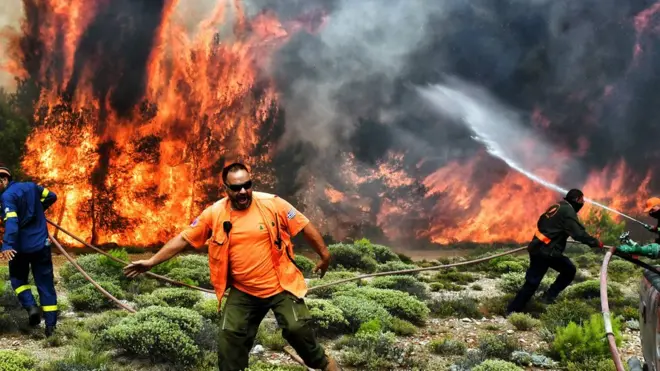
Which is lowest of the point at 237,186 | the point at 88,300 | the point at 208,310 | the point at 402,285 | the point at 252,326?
the point at 402,285

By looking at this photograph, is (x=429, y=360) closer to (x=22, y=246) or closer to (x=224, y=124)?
(x=22, y=246)

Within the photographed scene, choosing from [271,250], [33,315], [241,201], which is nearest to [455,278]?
[33,315]

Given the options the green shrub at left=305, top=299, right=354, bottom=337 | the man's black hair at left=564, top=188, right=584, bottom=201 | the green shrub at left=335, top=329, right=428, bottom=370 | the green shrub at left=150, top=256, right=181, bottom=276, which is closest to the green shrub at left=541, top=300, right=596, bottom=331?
the man's black hair at left=564, top=188, right=584, bottom=201

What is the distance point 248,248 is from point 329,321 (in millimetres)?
4045

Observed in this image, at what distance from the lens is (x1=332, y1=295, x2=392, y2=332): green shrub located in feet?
26.0

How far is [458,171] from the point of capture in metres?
32.2

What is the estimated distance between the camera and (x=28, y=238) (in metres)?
6.37

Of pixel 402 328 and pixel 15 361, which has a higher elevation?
pixel 15 361

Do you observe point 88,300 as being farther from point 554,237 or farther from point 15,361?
point 554,237

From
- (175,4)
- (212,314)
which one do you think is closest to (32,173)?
(175,4)

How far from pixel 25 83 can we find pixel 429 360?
25.6 m

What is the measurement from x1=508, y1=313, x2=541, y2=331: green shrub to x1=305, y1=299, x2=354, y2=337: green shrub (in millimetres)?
2872

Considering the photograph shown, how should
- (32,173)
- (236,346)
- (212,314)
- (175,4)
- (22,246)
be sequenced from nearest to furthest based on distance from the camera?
(236,346)
(22,246)
(212,314)
(32,173)
(175,4)

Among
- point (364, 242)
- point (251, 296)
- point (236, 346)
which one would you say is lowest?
point (364, 242)
